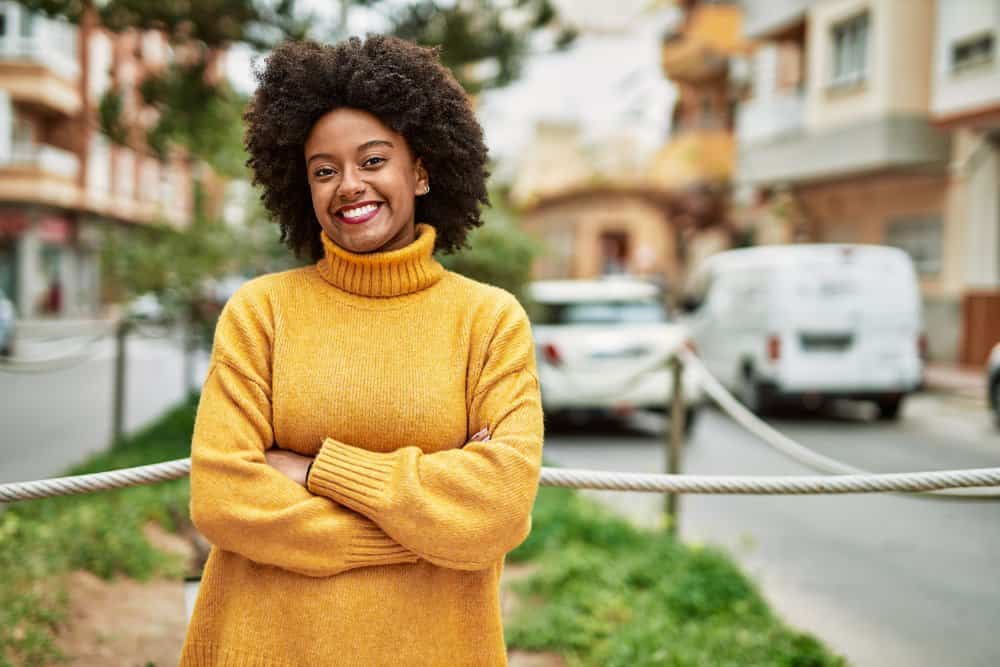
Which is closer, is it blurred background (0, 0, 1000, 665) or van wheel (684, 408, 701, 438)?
blurred background (0, 0, 1000, 665)

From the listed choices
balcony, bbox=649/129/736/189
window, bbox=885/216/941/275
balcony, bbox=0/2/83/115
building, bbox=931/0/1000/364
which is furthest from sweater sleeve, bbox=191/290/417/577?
balcony, bbox=0/2/83/115

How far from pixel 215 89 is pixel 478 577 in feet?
20.1

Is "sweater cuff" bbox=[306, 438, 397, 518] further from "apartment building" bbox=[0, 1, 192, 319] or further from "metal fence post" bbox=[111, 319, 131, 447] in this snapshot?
"apartment building" bbox=[0, 1, 192, 319]

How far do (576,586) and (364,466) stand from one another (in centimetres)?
261

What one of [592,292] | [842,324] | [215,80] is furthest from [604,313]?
[215,80]

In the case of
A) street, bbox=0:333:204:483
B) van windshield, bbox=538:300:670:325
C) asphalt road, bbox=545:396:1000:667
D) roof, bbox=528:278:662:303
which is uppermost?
roof, bbox=528:278:662:303

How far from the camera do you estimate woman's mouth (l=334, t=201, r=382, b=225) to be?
75.6 inches

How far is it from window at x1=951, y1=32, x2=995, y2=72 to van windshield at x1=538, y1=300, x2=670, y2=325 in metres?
9.40

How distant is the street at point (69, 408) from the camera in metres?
7.96

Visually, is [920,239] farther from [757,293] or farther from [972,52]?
[757,293]

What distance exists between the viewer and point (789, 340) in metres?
11.0

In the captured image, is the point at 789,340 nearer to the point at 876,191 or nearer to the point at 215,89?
the point at 215,89

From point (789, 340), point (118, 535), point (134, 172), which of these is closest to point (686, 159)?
point (789, 340)

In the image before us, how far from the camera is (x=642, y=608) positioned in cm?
391
